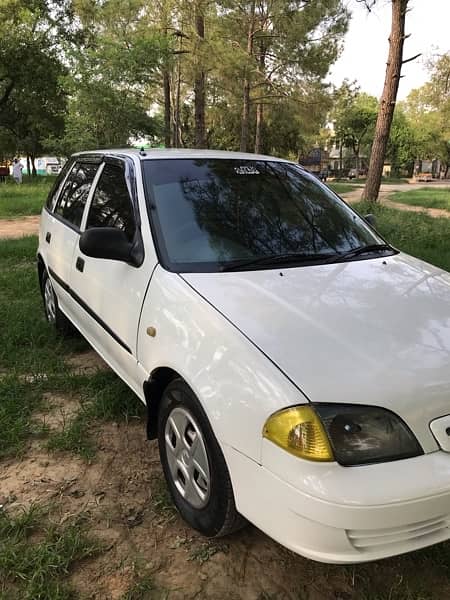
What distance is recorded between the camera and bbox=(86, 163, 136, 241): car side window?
3.00 meters

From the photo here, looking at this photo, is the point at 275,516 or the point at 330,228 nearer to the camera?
the point at 275,516

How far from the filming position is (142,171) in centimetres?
306

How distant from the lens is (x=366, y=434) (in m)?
1.77

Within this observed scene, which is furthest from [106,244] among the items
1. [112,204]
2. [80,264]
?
[80,264]

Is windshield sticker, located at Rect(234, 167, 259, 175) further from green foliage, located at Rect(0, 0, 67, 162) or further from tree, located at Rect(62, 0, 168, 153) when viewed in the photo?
green foliage, located at Rect(0, 0, 67, 162)

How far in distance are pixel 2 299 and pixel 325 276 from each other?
428 centimetres

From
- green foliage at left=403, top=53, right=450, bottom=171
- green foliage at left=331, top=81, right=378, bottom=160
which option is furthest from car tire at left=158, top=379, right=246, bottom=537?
green foliage at left=331, top=81, right=378, bottom=160

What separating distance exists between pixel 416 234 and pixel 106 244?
765 cm

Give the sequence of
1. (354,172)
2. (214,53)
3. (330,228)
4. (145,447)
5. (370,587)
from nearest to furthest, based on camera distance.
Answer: (370,587) < (145,447) < (330,228) < (214,53) < (354,172)

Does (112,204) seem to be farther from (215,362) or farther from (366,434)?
(366,434)

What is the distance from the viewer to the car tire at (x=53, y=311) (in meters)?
4.43

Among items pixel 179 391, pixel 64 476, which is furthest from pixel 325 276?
pixel 64 476

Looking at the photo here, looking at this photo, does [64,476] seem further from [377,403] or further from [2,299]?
[2,299]

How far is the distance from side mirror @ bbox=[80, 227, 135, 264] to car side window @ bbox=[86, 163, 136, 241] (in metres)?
0.17
